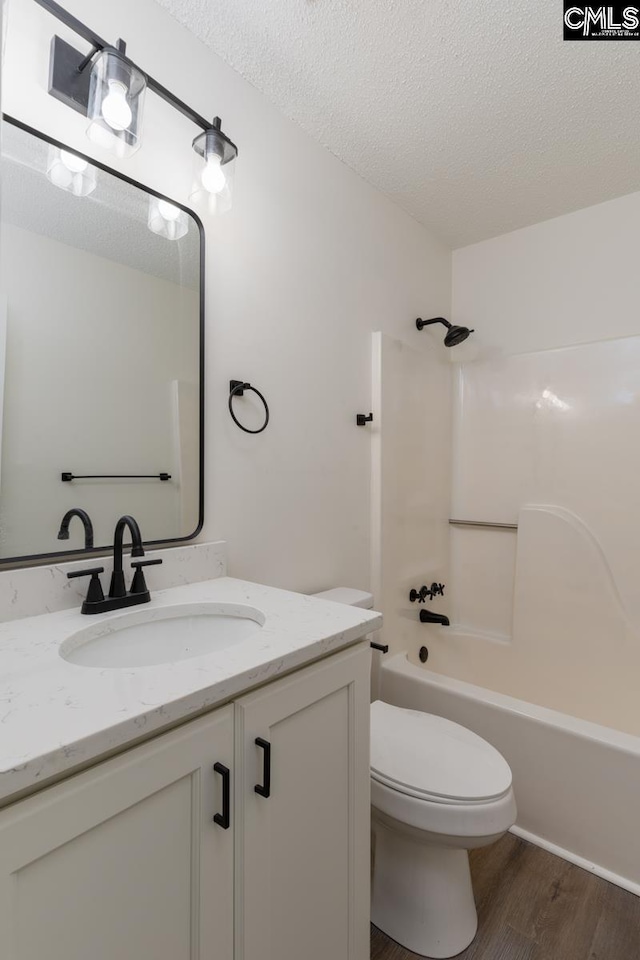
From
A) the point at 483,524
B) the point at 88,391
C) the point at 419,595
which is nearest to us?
the point at 88,391

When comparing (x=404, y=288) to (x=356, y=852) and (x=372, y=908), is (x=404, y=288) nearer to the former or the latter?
(x=356, y=852)

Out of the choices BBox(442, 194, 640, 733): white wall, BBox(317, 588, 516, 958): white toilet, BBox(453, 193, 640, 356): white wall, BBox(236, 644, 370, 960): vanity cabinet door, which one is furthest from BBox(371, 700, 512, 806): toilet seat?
BBox(453, 193, 640, 356): white wall

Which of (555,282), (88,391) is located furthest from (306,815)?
(555,282)

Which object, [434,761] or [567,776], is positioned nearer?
[434,761]

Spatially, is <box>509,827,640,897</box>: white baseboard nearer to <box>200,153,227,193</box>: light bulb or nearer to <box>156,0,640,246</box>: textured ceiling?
<box>200,153,227,193</box>: light bulb

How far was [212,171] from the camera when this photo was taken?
4.28ft

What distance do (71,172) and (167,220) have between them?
0.25 m

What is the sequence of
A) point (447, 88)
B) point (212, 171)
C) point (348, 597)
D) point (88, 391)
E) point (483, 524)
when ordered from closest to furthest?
1. point (88, 391)
2. point (212, 171)
3. point (447, 88)
4. point (348, 597)
5. point (483, 524)

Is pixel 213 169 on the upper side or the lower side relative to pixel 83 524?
upper

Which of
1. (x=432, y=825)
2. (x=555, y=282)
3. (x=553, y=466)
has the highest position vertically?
(x=555, y=282)

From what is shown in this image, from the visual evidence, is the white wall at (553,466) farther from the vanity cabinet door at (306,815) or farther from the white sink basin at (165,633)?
the white sink basin at (165,633)

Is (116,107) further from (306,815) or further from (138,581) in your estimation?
(306,815)

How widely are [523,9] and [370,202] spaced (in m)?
0.83

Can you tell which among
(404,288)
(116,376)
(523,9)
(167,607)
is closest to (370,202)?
(404,288)
